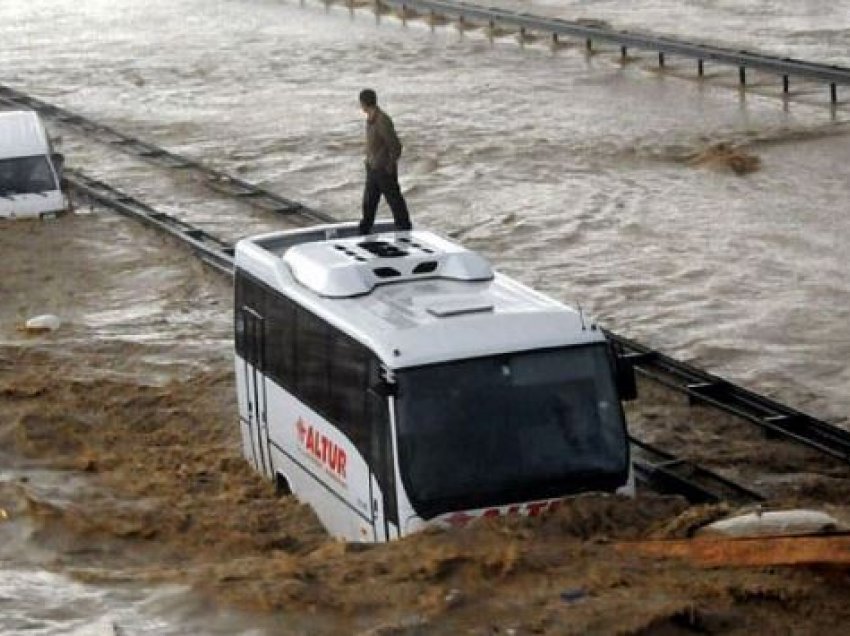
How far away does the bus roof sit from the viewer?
40.0ft

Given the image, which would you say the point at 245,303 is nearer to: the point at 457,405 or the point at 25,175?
the point at 457,405

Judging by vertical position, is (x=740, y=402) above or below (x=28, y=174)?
below

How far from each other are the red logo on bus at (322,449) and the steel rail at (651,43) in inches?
842

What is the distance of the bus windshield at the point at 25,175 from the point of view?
2658 centimetres

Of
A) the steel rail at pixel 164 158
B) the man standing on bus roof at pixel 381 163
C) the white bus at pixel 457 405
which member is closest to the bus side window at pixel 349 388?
the white bus at pixel 457 405

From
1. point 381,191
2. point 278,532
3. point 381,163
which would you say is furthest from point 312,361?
point 381,191

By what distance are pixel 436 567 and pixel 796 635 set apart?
2.07m

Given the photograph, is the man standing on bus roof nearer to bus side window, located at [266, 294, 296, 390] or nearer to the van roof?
bus side window, located at [266, 294, 296, 390]

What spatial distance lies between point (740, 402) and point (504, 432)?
632 centimetres

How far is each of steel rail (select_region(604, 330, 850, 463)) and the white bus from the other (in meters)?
3.00

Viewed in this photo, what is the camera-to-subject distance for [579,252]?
83.8 ft

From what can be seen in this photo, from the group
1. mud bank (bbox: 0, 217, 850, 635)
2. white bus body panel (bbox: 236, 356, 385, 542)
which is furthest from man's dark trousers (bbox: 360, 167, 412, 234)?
white bus body panel (bbox: 236, 356, 385, 542)

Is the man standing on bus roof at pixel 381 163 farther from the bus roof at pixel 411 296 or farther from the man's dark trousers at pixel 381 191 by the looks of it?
the bus roof at pixel 411 296

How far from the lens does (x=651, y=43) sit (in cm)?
3912
